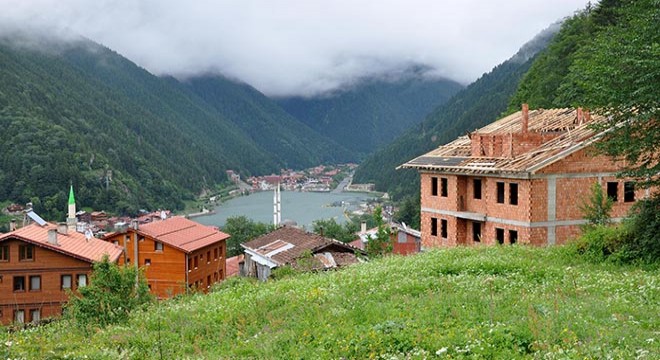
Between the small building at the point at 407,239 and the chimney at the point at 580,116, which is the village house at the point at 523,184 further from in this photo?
the small building at the point at 407,239

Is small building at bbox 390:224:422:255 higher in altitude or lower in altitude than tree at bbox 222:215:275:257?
higher

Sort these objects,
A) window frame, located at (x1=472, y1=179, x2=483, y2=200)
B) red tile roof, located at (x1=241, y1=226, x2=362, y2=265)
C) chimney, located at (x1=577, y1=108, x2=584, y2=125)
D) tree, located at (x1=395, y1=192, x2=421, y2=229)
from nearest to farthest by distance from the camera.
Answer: chimney, located at (x1=577, y1=108, x2=584, y2=125), window frame, located at (x1=472, y1=179, x2=483, y2=200), red tile roof, located at (x1=241, y1=226, x2=362, y2=265), tree, located at (x1=395, y1=192, x2=421, y2=229)

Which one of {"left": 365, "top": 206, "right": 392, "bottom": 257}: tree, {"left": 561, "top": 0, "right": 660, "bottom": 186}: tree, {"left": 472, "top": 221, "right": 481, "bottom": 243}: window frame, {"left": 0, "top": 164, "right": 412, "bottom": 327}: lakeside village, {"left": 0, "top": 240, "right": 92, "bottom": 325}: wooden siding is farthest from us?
{"left": 0, "top": 240, "right": 92, "bottom": 325}: wooden siding

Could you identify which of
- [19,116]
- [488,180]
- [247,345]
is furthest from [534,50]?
[247,345]

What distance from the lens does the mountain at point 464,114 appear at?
14025 centimetres

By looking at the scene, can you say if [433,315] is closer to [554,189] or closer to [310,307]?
[310,307]

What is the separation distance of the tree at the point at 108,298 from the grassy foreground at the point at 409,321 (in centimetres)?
88

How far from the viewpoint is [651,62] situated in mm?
17562

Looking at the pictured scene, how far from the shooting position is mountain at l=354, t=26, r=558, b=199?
460 ft

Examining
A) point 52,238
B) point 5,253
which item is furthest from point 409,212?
point 5,253

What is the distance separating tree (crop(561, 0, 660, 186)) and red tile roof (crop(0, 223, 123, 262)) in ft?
113

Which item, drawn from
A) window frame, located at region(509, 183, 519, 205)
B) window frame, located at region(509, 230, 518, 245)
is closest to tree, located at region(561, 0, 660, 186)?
window frame, located at region(509, 183, 519, 205)

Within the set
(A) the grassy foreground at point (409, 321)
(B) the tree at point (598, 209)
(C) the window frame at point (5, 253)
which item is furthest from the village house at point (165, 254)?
(A) the grassy foreground at point (409, 321)

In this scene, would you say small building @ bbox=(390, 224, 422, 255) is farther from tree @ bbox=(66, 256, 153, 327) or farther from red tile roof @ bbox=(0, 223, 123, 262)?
tree @ bbox=(66, 256, 153, 327)
